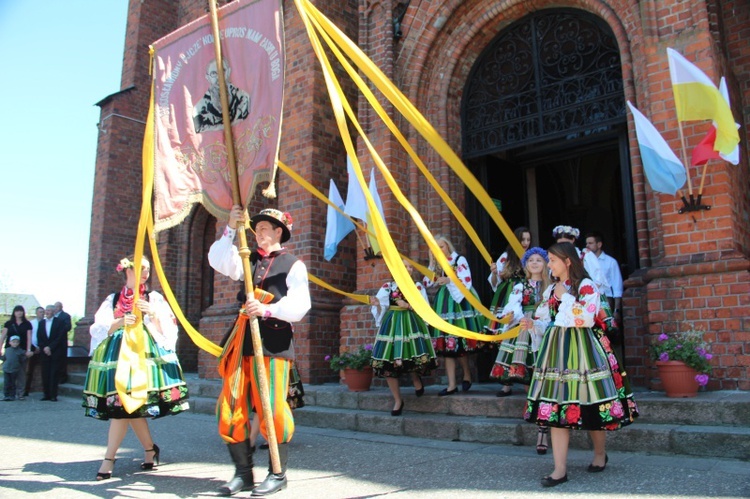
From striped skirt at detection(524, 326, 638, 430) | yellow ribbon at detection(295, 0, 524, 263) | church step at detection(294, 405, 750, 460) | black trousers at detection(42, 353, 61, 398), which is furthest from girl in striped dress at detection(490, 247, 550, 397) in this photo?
black trousers at detection(42, 353, 61, 398)

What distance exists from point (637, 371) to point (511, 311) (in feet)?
5.37

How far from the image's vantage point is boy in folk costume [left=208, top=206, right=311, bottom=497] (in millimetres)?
4180

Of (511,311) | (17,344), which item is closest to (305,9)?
(511,311)

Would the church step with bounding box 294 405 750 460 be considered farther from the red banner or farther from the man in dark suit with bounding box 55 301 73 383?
the man in dark suit with bounding box 55 301 73 383

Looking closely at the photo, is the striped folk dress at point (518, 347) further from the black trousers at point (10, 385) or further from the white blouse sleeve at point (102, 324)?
the black trousers at point (10, 385)

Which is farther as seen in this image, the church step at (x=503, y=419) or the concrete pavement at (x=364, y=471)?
the church step at (x=503, y=419)

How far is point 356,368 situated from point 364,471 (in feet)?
9.13

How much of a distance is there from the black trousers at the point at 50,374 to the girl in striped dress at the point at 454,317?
8.32 meters

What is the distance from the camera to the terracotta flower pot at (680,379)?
5.40 meters

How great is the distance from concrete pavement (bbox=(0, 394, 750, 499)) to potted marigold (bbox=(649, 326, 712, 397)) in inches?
32.8

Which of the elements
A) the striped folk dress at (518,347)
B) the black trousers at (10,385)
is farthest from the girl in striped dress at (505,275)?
the black trousers at (10,385)

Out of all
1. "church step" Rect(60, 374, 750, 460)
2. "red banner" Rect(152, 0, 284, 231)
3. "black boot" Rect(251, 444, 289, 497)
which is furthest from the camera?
"church step" Rect(60, 374, 750, 460)

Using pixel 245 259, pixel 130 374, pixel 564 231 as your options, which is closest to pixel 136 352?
pixel 130 374

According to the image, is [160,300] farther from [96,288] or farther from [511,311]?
[96,288]
